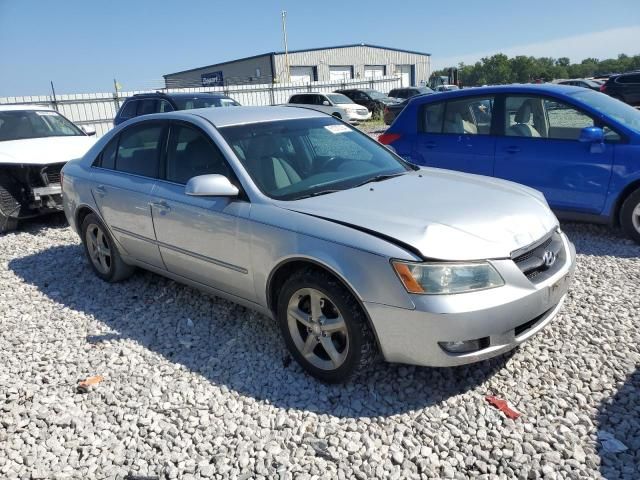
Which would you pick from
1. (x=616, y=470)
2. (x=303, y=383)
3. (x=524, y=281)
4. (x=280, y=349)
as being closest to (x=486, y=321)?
(x=524, y=281)

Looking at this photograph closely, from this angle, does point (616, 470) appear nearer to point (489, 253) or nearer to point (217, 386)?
point (489, 253)

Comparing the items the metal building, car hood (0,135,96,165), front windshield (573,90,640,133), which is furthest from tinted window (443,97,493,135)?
the metal building

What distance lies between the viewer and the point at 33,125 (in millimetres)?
8094

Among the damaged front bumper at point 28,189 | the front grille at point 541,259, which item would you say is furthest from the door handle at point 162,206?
the damaged front bumper at point 28,189

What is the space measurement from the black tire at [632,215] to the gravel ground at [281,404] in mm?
1118

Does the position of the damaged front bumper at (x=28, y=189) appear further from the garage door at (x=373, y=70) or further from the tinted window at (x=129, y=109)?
the garage door at (x=373, y=70)

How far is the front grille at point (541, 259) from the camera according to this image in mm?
2885

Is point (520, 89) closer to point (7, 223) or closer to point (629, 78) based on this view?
point (7, 223)

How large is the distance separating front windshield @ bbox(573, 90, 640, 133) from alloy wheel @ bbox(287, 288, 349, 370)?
4109mm

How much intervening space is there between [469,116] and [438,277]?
13.9ft

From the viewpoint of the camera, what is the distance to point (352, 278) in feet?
9.18

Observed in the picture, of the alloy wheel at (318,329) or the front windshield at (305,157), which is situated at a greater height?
the front windshield at (305,157)

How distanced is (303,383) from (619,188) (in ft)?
13.1

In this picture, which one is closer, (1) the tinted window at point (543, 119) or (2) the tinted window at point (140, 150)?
(2) the tinted window at point (140, 150)
